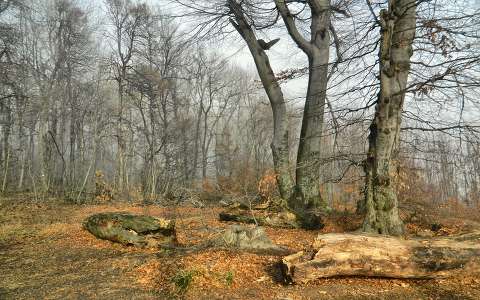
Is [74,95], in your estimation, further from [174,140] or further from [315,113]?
[315,113]

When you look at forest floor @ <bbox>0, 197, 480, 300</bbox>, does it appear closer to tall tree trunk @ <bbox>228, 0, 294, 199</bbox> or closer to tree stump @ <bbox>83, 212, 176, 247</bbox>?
tree stump @ <bbox>83, 212, 176, 247</bbox>

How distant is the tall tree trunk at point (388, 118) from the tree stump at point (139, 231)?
12.6ft

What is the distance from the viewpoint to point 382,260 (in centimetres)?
505

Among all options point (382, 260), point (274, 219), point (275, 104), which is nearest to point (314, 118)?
point (275, 104)

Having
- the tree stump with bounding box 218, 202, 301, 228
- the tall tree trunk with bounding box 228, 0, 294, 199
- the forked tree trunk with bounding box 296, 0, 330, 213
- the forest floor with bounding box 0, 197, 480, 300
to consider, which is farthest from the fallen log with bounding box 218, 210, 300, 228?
the tall tree trunk with bounding box 228, 0, 294, 199

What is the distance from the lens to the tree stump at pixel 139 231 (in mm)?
7680

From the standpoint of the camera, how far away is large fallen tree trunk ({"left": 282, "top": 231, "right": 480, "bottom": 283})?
5000 millimetres

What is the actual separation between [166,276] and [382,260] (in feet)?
9.82

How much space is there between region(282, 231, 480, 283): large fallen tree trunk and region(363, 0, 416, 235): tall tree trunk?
1.52m

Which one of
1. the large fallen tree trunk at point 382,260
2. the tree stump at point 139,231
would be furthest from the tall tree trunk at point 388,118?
the tree stump at point 139,231

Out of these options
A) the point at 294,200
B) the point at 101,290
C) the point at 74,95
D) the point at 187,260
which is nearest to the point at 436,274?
the point at 187,260

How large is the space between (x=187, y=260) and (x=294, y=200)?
15.9 ft

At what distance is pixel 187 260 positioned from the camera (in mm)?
6191

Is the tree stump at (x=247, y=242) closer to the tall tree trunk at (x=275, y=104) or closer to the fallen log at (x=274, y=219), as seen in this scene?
the fallen log at (x=274, y=219)
